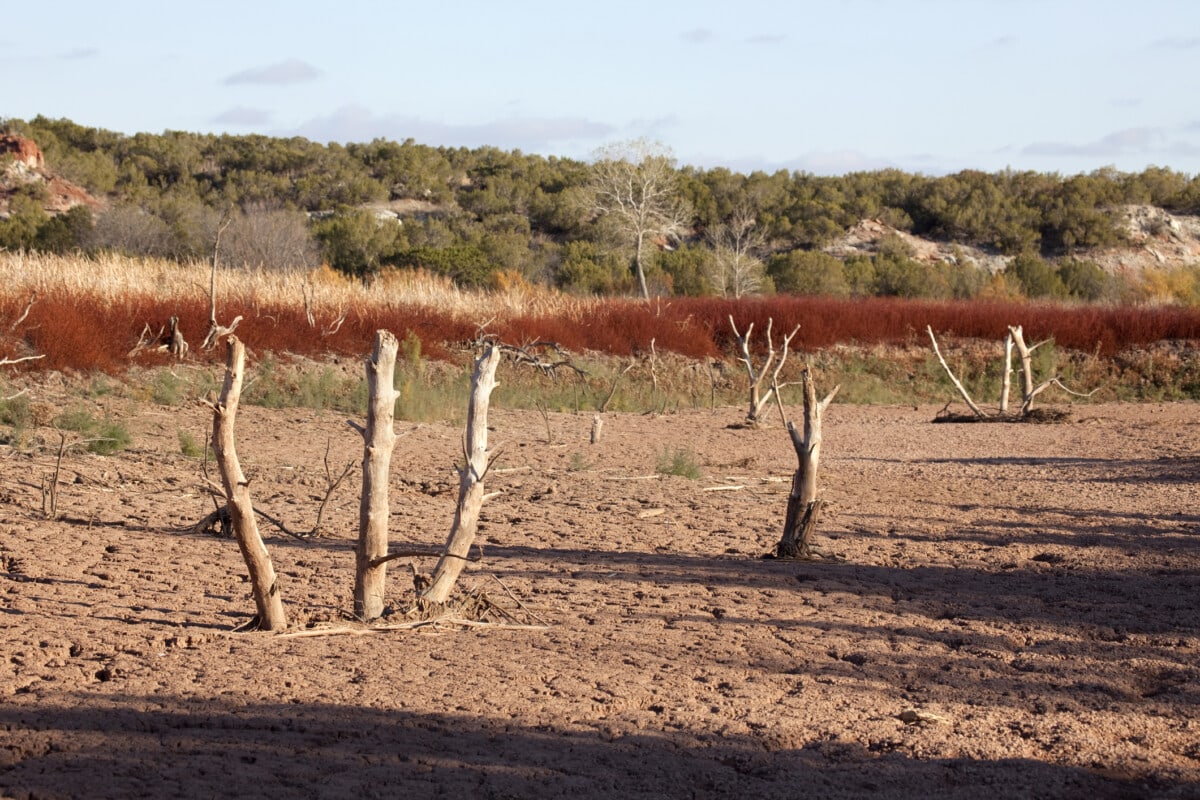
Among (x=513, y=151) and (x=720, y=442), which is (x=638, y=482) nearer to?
(x=720, y=442)

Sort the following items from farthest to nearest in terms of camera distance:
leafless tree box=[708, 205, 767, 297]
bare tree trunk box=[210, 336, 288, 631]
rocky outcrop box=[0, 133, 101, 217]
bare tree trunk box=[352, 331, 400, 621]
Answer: rocky outcrop box=[0, 133, 101, 217], leafless tree box=[708, 205, 767, 297], bare tree trunk box=[352, 331, 400, 621], bare tree trunk box=[210, 336, 288, 631]

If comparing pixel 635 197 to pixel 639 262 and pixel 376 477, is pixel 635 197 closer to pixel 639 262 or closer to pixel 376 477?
pixel 639 262

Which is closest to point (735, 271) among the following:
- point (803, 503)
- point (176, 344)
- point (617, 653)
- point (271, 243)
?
point (271, 243)

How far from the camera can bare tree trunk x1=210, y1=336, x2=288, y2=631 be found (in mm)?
4273

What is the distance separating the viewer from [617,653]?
15.6 feet

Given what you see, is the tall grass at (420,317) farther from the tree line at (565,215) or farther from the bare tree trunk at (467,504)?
the tree line at (565,215)

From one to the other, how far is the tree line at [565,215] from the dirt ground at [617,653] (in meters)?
22.6

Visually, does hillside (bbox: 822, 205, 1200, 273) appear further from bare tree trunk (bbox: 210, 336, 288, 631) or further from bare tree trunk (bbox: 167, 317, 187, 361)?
bare tree trunk (bbox: 210, 336, 288, 631)

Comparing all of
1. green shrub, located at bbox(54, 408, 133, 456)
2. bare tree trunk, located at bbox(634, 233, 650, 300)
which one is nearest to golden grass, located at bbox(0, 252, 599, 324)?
green shrub, located at bbox(54, 408, 133, 456)

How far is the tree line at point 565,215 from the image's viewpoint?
35031mm

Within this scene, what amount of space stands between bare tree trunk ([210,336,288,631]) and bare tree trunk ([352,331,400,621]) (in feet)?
1.14

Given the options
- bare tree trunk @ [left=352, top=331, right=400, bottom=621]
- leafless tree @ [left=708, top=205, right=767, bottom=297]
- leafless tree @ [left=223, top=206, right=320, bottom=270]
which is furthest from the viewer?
leafless tree @ [left=708, top=205, right=767, bottom=297]

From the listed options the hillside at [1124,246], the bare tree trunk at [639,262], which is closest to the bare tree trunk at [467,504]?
the bare tree trunk at [639,262]

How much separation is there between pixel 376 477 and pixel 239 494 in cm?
54
